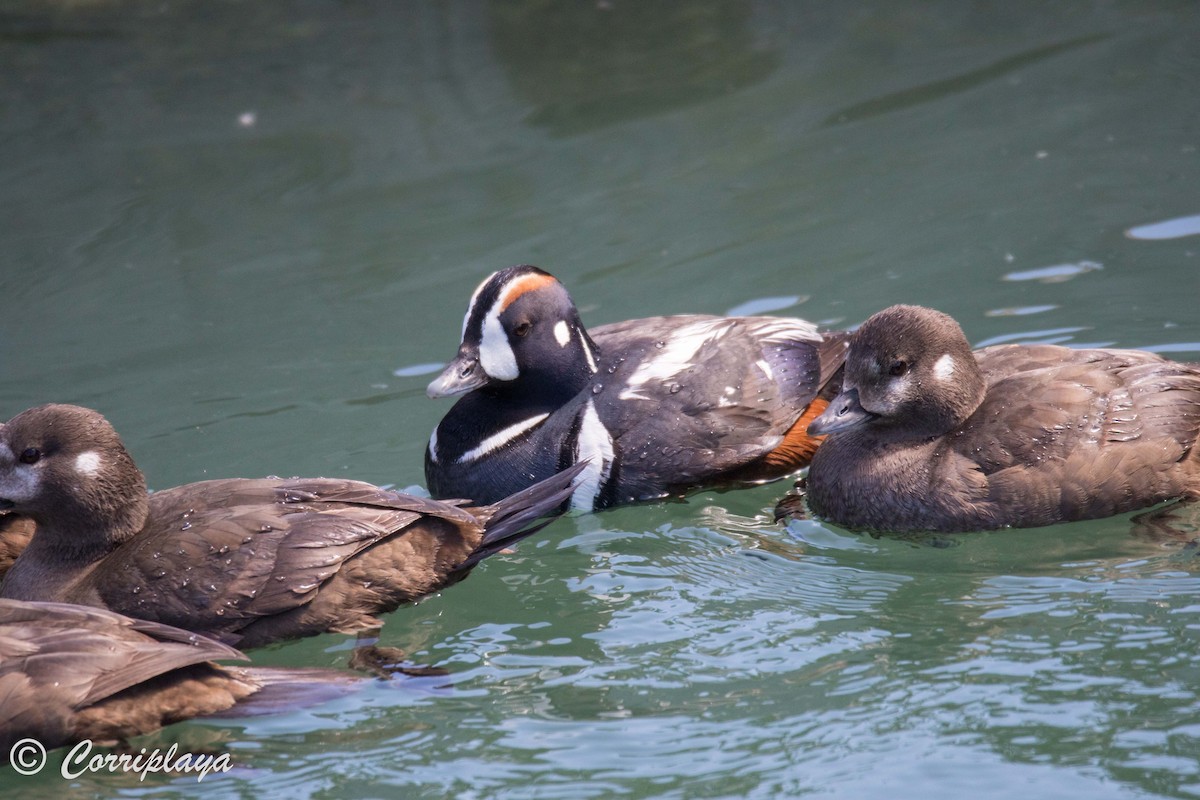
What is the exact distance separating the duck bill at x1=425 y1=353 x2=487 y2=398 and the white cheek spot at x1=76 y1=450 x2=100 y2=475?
1490 millimetres

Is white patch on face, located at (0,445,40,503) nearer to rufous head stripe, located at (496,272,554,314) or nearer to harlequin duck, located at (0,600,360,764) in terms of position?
harlequin duck, located at (0,600,360,764)

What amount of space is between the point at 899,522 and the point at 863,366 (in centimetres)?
63

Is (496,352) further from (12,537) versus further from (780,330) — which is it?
(12,537)

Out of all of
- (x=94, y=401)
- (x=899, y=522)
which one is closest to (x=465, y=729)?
(x=899, y=522)

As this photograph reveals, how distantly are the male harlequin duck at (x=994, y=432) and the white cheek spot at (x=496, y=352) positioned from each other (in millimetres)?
1418

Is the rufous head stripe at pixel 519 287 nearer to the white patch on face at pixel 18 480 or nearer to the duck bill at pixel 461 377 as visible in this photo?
the duck bill at pixel 461 377

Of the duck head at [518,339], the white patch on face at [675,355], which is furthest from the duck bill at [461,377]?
the white patch on face at [675,355]

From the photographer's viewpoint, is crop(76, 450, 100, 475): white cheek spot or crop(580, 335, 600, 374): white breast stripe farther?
crop(580, 335, 600, 374): white breast stripe

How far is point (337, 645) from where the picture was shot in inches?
199

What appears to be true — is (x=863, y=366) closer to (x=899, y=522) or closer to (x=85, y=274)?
(x=899, y=522)

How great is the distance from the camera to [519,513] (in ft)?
17.9

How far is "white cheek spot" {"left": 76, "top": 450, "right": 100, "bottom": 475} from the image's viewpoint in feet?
17.1

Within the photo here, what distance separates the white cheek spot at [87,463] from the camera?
17.1ft

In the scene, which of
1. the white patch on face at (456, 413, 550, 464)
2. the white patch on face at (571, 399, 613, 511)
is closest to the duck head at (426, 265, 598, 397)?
the white patch on face at (456, 413, 550, 464)
